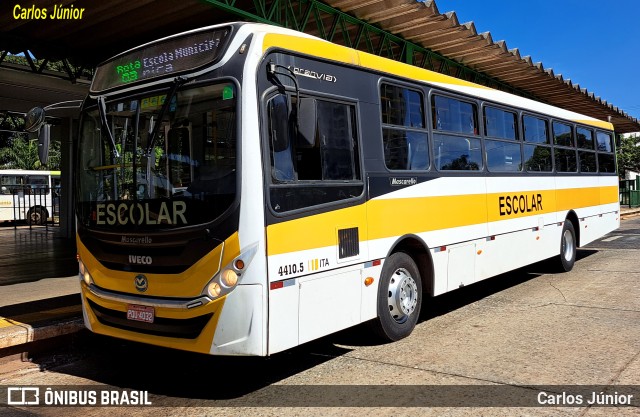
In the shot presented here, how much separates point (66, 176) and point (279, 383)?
57.0 ft

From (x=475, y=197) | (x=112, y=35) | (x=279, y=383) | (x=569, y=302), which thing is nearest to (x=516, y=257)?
(x=569, y=302)

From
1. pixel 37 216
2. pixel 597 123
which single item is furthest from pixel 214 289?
pixel 37 216

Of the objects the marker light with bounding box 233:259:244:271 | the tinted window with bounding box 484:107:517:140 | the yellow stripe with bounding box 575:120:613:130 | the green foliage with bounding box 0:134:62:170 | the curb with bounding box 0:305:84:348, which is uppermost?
the green foliage with bounding box 0:134:62:170

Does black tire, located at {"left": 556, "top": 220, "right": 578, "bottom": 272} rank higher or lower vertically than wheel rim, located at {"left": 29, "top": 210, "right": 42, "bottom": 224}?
lower

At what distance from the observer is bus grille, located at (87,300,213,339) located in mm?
4469

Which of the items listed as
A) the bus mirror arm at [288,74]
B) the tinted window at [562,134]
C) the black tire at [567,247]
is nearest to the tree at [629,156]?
the tinted window at [562,134]

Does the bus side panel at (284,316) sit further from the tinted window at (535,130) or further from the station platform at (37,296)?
the tinted window at (535,130)

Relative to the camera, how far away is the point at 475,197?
761 centimetres

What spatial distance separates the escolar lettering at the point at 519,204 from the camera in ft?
27.3

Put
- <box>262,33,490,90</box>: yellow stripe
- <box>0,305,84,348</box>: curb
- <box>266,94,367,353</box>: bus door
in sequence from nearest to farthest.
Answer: <box>266,94,367,353</box>: bus door
<box>262,33,490,90</box>: yellow stripe
<box>0,305,84,348</box>: curb

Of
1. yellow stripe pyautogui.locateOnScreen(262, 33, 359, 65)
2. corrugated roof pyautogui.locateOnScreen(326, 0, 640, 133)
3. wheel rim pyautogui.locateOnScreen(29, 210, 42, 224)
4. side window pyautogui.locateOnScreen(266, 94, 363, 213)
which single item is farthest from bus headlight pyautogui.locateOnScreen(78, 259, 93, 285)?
wheel rim pyautogui.locateOnScreen(29, 210, 42, 224)

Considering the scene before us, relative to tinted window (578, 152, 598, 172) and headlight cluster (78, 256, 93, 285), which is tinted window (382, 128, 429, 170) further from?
tinted window (578, 152, 598, 172)

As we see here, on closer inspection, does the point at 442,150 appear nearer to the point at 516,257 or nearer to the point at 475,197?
the point at 475,197

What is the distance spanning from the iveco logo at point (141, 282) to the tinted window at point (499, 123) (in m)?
5.44
